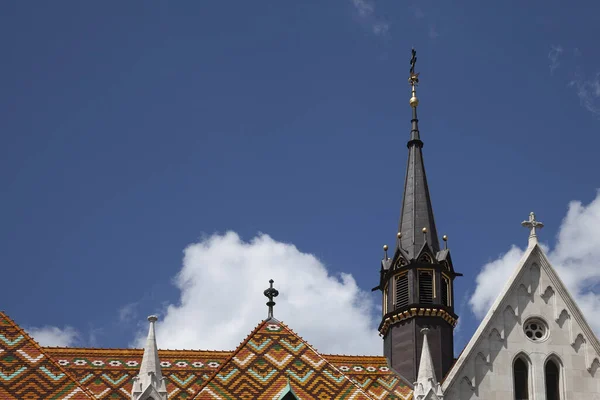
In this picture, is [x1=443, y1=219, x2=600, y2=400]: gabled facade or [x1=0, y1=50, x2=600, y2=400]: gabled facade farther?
[x1=443, y1=219, x2=600, y2=400]: gabled facade

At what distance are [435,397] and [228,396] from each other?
536cm

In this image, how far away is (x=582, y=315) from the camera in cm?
3525

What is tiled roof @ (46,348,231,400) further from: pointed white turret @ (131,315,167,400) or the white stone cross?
the white stone cross

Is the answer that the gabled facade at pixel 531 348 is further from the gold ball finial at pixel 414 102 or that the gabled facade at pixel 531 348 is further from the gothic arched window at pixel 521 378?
the gold ball finial at pixel 414 102

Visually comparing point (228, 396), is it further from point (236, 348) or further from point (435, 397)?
point (435, 397)

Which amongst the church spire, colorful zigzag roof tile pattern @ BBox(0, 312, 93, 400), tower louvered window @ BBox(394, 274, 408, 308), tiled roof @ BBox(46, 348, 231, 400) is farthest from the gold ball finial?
colorful zigzag roof tile pattern @ BBox(0, 312, 93, 400)

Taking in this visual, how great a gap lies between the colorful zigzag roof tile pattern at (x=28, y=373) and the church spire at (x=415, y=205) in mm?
11705

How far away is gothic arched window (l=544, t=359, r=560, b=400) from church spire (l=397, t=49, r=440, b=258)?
19.7 feet

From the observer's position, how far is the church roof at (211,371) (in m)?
32.9

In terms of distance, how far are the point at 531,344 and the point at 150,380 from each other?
10.6 metres

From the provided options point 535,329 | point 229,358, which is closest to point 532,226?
point 535,329

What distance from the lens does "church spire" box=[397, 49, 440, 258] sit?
130 feet

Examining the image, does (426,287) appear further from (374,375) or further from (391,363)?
(374,375)

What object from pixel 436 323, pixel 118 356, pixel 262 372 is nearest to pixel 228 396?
pixel 262 372
